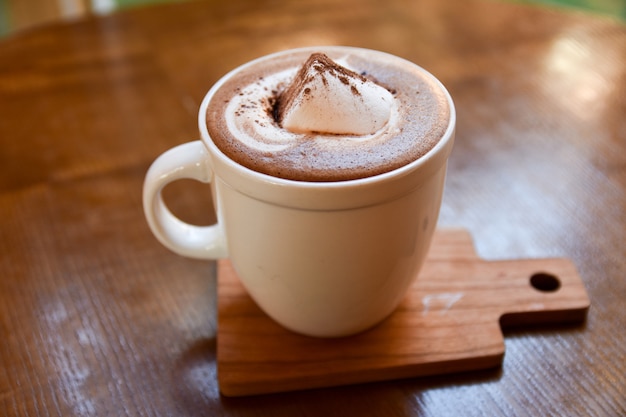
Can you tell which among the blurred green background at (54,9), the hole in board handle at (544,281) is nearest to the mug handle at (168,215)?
the hole in board handle at (544,281)

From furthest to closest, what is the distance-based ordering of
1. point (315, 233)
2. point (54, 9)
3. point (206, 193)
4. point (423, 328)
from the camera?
1. point (54, 9)
2. point (206, 193)
3. point (423, 328)
4. point (315, 233)

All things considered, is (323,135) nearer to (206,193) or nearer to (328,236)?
(328,236)

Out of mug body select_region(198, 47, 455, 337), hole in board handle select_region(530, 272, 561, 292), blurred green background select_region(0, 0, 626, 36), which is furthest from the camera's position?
blurred green background select_region(0, 0, 626, 36)

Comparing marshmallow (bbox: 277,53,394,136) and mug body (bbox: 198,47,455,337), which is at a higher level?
marshmallow (bbox: 277,53,394,136)

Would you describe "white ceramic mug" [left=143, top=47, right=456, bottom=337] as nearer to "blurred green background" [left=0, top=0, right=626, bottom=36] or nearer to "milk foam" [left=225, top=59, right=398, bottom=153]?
"milk foam" [left=225, top=59, right=398, bottom=153]

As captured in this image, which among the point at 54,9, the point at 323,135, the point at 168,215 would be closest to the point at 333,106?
the point at 323,135

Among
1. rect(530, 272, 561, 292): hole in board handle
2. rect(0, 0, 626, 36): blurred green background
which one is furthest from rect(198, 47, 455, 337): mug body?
rect(0, 0, 626, 36): blurred green background
